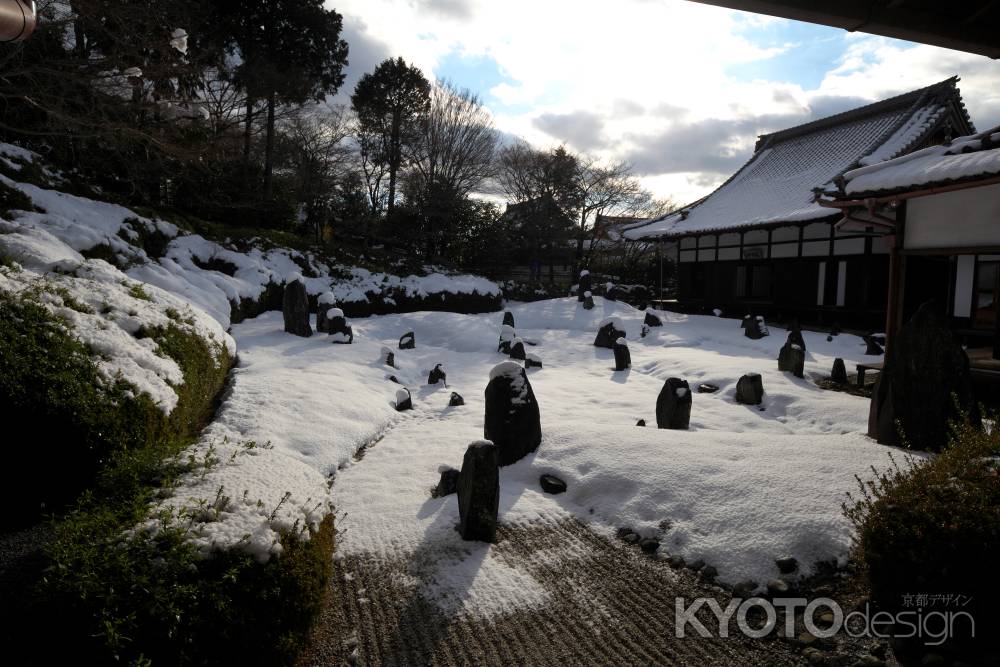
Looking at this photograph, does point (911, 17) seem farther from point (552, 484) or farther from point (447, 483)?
point (447, 483)

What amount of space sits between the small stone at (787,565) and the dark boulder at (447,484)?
248 centimetres

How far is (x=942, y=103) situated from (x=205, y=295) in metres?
19.7

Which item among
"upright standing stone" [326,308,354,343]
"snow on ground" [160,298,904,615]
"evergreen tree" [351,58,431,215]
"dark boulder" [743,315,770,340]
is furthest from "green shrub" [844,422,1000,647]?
"evergreen tree" [351,58,431,215]

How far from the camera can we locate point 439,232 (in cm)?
2323

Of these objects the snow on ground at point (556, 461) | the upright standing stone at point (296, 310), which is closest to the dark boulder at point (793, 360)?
the snow on ground at point (556, 461)

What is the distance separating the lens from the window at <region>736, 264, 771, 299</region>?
17.6 meters

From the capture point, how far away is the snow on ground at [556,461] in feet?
10.8

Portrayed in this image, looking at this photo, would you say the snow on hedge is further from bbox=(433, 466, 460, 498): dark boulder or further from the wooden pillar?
the wooden pillar

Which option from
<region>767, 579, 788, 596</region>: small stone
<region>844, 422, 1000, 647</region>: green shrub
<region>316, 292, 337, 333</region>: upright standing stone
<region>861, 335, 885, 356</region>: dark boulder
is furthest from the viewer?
<region>861, 335, 885, 356</region>: dark boulder

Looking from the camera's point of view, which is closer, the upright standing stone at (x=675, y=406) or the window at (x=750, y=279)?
the upright standing stone at (x=675, y=406)

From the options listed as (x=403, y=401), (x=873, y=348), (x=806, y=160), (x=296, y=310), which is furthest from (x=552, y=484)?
(x=806, y=160)

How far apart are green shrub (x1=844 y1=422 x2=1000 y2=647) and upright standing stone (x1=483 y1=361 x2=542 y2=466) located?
2.96 meters

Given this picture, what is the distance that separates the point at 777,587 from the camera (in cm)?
300

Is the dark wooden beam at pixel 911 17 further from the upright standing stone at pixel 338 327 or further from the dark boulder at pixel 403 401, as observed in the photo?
the upright standing stone at pixel 338 327
